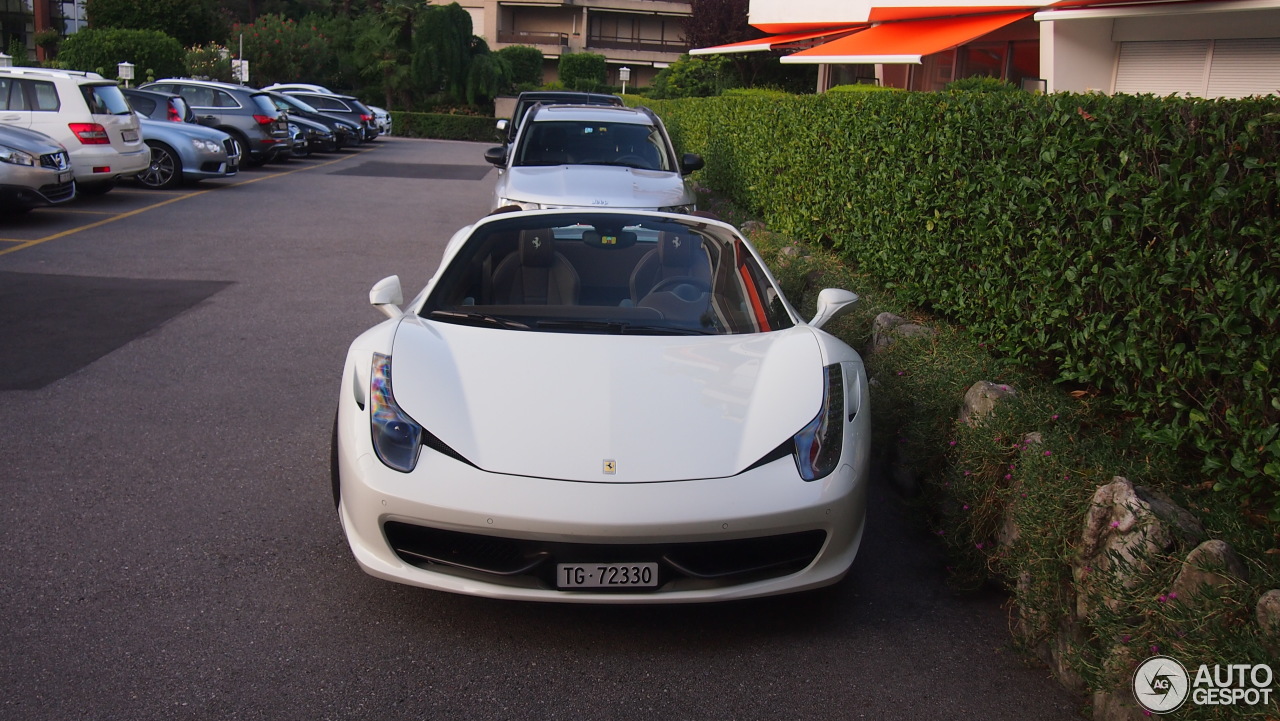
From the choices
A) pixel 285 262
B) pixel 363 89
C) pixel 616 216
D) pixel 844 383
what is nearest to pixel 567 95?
pixel 285 262

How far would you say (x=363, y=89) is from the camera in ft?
183

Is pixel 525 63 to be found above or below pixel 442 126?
above

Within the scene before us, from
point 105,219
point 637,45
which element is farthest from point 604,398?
point 637,45

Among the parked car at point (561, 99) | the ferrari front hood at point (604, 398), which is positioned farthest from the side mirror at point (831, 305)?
the parked car at point (561, 99)

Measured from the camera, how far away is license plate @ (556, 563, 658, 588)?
3547 mm

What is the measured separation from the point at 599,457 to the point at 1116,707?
5.75ft

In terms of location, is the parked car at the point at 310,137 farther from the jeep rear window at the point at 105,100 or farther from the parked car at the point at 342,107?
the jeep rear window at the point at 105,100

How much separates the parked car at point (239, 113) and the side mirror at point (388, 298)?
19754mm

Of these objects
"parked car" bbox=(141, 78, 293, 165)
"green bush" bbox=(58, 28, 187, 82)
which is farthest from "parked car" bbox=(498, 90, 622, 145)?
"green bush" bbox=(58, 28, 187, 82)

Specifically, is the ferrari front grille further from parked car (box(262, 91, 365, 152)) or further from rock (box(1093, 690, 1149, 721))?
parked car (box(262, 91, 365, 152))

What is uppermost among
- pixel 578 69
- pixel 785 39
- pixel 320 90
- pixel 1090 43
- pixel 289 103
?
pixel 578 69

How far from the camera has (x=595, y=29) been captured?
7338 cm

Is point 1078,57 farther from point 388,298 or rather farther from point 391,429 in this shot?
point 391,429

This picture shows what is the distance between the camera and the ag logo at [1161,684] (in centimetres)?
296
